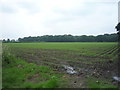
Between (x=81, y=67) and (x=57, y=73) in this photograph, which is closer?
(x=57, y=73)

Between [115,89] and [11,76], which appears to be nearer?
[115,89]

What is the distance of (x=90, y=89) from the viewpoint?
4.31 metres

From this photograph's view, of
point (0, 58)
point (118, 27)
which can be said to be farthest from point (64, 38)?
point (0, 58)

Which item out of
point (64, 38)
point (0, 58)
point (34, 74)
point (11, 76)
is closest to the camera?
point (11, 76)

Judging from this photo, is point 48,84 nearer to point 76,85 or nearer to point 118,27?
point 76,85

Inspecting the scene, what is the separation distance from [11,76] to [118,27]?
36693 mm

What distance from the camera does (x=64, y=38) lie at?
107 metres

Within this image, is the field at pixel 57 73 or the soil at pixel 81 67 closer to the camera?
the field at pixel 57 73

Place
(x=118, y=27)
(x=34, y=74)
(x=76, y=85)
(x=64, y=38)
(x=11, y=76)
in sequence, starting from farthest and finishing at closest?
(x=64, y=38), (x=118, y=27), (x=34, y=74), (x=11, y=76), (x=76, y=85)

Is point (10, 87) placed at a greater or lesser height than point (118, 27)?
lesser

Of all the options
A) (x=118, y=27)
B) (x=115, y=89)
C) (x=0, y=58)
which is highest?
(x=118, y=27)

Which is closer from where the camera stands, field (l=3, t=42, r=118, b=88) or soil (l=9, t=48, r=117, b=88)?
field (l=3, t=42, r=118, b=88)

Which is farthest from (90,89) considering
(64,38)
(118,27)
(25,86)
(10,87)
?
(64,38)

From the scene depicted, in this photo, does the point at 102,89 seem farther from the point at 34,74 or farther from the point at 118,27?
the point at 118,27
